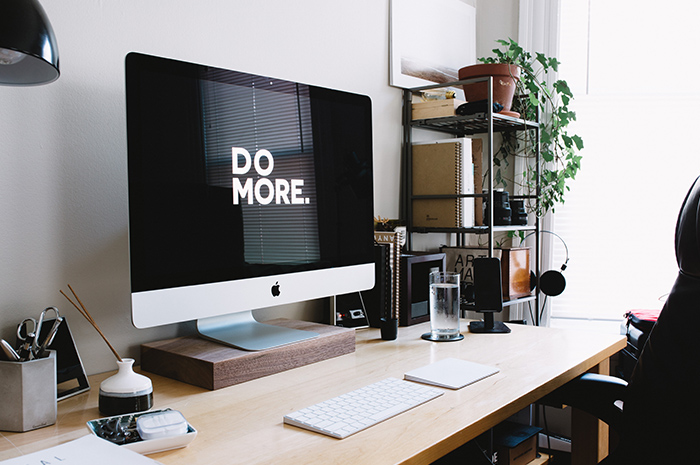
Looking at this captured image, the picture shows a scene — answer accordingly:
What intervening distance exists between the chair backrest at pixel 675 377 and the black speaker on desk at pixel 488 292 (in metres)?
0.59

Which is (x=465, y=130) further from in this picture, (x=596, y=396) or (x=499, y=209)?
(x=596, y=396)

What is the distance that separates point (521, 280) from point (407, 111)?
0.84 meters

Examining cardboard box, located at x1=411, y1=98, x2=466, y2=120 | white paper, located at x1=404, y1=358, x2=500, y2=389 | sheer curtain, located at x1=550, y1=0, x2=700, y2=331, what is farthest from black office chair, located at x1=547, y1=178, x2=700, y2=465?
sheer curtain, located at x1=550, y1=0, x2=700, y2=331

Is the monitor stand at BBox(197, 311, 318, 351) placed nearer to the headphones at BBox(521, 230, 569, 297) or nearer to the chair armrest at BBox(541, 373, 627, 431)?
the chair armrest at BBox(541, 373, 627, 431)

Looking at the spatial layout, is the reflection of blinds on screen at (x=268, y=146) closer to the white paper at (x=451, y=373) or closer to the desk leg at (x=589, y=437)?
the white paper at (x=451, y=373)

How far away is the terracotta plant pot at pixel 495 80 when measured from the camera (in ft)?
7.03

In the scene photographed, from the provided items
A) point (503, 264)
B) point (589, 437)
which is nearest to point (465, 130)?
point (503, 264)

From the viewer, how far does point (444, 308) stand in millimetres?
1605

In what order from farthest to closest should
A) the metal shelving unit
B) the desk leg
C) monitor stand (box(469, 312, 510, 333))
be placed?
the metal shelving unit → monitor stand (box(469, 312, 510, 333)) → the desk leg

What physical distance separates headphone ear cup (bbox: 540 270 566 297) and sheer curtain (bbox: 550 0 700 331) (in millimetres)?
426

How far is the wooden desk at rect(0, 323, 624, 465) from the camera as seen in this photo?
2.76 feet

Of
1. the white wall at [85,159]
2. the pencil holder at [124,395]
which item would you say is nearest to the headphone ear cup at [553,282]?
the white wall at [85,159]

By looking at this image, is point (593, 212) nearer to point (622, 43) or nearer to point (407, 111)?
point (622, 43)

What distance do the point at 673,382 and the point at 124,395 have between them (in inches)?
38.8
